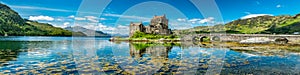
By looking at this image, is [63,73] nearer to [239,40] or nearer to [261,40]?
[261,40]

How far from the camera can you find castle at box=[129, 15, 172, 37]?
453ft

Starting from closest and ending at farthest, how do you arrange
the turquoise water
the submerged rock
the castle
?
1. the turquoise water
2. the submerged rock
3. the castle

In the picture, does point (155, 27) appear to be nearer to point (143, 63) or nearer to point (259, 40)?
point (259, 40)

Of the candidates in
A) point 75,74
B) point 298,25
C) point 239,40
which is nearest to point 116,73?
point 75,74

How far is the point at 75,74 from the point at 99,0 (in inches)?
855

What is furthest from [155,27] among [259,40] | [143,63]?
[143,63]

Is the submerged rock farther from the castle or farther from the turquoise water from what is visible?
the castle

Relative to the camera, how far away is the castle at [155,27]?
453 feet

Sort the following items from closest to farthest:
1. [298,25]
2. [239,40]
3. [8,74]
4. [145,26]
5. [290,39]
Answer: [8,74]
[290,39]
[239,40]
[145,26]
[298,25]

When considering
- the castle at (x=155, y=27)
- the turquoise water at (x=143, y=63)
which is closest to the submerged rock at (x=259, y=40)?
the turquoise water at (x=143, y=63)

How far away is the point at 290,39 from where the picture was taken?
8606 cm

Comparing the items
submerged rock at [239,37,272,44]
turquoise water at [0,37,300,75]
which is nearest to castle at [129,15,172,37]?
submerged rock at [239,37,272,44]

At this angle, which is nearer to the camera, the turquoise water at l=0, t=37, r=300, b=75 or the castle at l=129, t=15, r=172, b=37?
the turquoise water at l=0, t=37, r=300, b=75

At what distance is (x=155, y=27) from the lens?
144 meters
